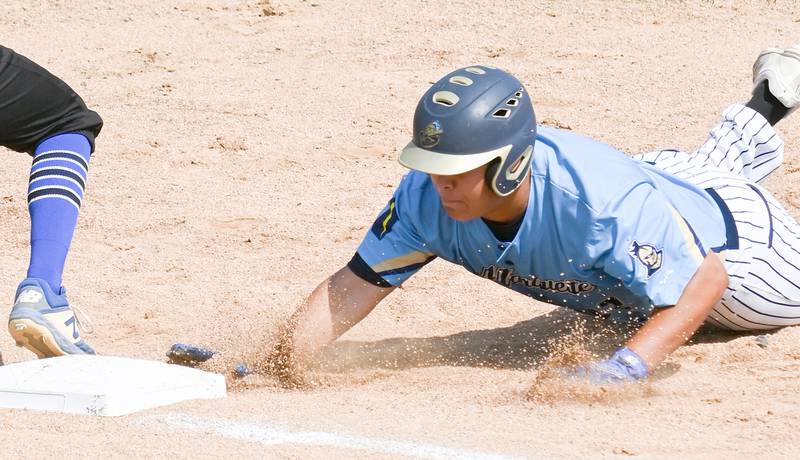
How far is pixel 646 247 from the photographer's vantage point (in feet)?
12.6

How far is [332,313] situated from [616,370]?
3.44 ft

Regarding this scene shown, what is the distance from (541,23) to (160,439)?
5.93 meters

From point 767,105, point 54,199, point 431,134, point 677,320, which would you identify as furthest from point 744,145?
point 54,199

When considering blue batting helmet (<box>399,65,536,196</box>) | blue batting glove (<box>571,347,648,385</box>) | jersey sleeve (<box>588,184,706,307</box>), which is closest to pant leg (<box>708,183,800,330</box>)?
jersey sleeve (<box>588,184,706,307</box>)

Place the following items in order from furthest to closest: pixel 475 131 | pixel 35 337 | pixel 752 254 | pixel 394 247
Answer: pixel 752 254
pixel 394 247
pixel 35 337
pixel 475 131

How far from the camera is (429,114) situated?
147 inches

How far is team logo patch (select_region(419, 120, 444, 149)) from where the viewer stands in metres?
3.70

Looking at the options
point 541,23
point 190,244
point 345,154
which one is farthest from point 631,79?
point 190,244

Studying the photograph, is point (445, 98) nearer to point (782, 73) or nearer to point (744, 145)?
point (744, 145)

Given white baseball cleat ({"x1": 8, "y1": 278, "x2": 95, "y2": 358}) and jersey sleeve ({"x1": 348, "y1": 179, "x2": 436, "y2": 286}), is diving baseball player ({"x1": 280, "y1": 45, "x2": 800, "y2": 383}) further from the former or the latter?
white baseball cleat ({"x1": 8, "y1": 278, "x2": 95, "y2": 358})

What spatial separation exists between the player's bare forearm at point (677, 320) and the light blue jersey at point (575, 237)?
40 millimetres

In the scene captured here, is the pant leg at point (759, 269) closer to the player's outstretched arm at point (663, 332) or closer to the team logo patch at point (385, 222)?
the player's outstretched arm at point (663, 332)

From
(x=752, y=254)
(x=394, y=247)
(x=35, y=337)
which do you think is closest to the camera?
(x=35, y=337)

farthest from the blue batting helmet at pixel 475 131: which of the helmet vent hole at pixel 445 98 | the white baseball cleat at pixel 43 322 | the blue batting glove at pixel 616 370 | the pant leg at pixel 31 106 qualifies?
the pant leg at pixel 31 106
